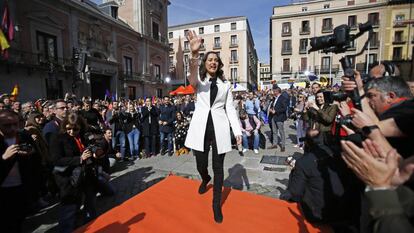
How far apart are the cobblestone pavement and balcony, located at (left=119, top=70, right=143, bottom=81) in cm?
1633

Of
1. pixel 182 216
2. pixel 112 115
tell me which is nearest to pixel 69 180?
pixel 182 216

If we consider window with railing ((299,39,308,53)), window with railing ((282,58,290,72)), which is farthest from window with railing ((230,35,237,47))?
window with railing ((299,39,308,53))

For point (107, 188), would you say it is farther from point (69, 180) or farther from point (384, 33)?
point (384, 33)

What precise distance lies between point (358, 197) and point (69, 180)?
3.08m

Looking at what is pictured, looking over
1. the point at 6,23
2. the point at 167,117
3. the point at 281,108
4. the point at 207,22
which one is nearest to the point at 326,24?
the point at 207,22

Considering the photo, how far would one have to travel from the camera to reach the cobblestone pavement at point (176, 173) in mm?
3398

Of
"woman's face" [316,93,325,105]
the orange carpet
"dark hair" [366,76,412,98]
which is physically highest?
"dark hair" [366,76,412,98]

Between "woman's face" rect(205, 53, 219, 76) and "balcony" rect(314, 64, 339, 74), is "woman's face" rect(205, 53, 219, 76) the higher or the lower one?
the lower one

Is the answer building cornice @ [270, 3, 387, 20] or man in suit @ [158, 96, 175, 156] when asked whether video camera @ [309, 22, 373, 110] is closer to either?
man in suit @ [158, 96, 175, 156]

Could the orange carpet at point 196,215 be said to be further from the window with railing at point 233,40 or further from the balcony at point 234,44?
the window with railing at point 233,40

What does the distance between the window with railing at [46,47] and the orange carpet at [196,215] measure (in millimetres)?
15185

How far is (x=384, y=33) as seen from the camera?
30.5 meters

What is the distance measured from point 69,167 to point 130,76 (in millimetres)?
20938

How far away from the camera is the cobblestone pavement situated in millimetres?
3398
